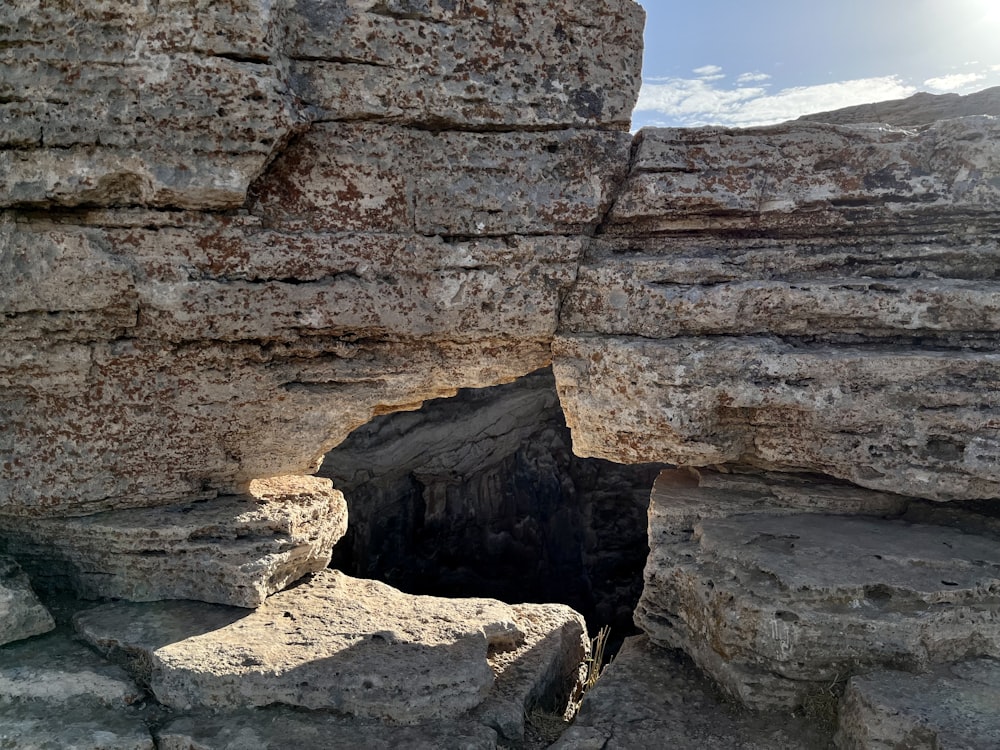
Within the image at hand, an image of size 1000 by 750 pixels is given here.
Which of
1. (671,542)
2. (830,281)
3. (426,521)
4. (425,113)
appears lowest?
(426,521)

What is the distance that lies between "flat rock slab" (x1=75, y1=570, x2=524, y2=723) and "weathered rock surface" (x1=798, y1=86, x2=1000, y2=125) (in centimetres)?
389

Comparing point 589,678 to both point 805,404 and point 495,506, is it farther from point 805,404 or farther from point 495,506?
point 495,506

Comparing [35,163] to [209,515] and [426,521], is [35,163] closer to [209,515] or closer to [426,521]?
[209,515]

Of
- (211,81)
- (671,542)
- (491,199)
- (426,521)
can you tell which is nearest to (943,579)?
(671,542)

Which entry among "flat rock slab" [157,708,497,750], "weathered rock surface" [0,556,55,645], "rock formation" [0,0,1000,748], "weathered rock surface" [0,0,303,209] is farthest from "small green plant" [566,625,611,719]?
"weathered rock surface" [0,0,303,209]

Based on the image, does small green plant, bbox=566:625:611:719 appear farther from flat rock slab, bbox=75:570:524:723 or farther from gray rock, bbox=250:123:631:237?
gray rock, bbox=250:123:631:237

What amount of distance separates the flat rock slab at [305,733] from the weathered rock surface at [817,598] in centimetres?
94

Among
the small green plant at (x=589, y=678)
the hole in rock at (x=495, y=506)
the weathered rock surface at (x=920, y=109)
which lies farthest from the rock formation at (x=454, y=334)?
the hole in rock at (x=495, y=506)

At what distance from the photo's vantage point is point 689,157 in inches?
125

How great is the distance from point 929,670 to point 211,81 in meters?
3.19

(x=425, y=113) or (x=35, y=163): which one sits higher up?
(x=425, y=113)

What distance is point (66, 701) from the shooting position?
2.61 m

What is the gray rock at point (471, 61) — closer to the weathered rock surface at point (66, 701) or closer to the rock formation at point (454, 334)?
the rock formation at point (454, 334)

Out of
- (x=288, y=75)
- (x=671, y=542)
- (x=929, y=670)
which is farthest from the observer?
(x=671, y=542)
